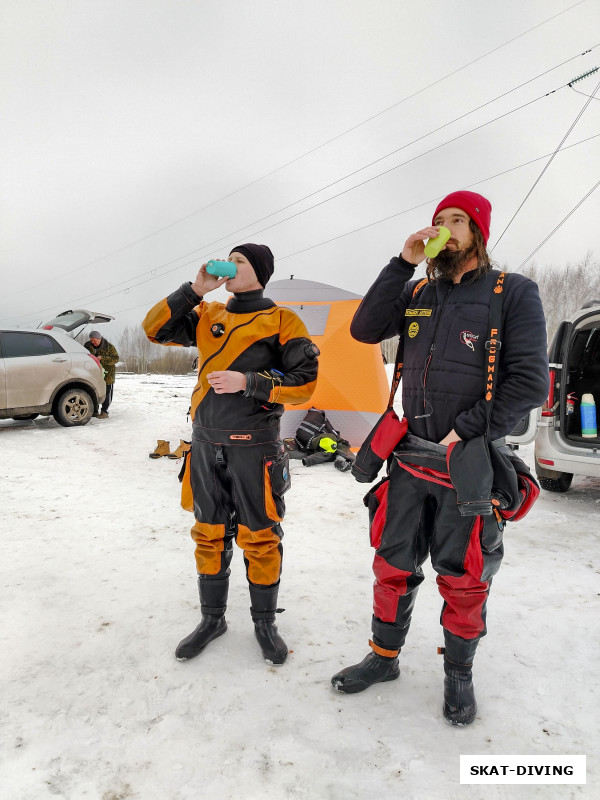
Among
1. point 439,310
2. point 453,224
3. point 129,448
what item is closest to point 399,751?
point 439,310

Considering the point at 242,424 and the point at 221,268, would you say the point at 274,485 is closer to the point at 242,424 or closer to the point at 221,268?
the point at 242,424

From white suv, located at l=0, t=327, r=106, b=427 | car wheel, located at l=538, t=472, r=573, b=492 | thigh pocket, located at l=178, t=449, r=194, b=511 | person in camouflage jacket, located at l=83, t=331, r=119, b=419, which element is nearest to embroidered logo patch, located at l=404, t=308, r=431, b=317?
thigh pocket, located at l=178, t=449, r=194, b=511

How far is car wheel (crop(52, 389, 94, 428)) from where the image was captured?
8391 mm

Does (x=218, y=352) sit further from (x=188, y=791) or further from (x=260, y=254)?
(x=188, y=791)

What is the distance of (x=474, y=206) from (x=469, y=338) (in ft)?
1.85

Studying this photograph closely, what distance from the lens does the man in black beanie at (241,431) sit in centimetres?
247

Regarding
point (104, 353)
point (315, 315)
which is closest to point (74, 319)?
point (104, 353)

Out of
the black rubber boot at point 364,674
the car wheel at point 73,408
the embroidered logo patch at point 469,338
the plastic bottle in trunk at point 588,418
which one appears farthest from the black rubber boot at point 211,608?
the car wheel at point 73,408

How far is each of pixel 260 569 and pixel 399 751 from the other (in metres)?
1.00

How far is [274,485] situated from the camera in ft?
8.19

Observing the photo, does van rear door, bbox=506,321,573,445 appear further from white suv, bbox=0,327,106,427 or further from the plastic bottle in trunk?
white suv, bbox=0,327,106,427

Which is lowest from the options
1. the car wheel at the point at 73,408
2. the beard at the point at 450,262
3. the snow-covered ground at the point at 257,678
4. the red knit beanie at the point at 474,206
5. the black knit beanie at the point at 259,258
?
the snow-covered ground at the point at 257,678

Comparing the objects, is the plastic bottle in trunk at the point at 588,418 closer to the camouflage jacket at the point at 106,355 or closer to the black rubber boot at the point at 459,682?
the black rubber boot at the point at 459,682

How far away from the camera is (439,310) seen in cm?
213
